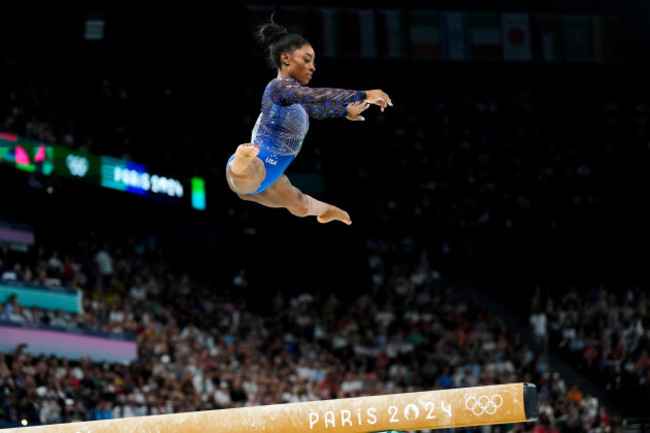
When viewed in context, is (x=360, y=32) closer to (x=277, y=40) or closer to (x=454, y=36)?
(x=454, y=36)

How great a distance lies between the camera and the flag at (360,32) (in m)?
26.8

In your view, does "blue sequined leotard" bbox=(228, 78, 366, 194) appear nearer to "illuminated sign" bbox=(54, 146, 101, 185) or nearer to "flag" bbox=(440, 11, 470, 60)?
"illuminated sign" bbox=(54, 146, 101, 185)

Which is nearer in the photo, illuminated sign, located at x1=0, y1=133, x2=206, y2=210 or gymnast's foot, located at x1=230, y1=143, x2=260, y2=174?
gymnast's foot, located at x1=230, y1=143, x2=260, y2=174

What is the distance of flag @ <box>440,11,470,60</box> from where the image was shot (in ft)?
88.8

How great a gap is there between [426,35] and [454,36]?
2.59ft

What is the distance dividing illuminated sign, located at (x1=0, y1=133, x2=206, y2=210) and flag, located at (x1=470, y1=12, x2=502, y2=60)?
9.97m

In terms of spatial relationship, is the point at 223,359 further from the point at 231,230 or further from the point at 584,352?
the point at 584,352

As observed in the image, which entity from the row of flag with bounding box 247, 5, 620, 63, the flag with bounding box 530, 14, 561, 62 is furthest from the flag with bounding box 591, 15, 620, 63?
the flag with bounding box 530, 14, 561, 62

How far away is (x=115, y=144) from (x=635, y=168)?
14.1 m

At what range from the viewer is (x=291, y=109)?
23.3 ft

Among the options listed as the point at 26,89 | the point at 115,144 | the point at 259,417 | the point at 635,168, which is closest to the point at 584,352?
the point at 635,168

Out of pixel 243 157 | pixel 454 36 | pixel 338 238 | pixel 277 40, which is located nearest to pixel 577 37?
pixel 454 36

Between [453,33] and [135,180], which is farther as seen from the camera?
[453,33]

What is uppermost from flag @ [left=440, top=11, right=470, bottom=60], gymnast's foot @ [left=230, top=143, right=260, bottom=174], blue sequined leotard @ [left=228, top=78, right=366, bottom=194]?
flag @ [left=440, top=11, right=470, bottom=60]
